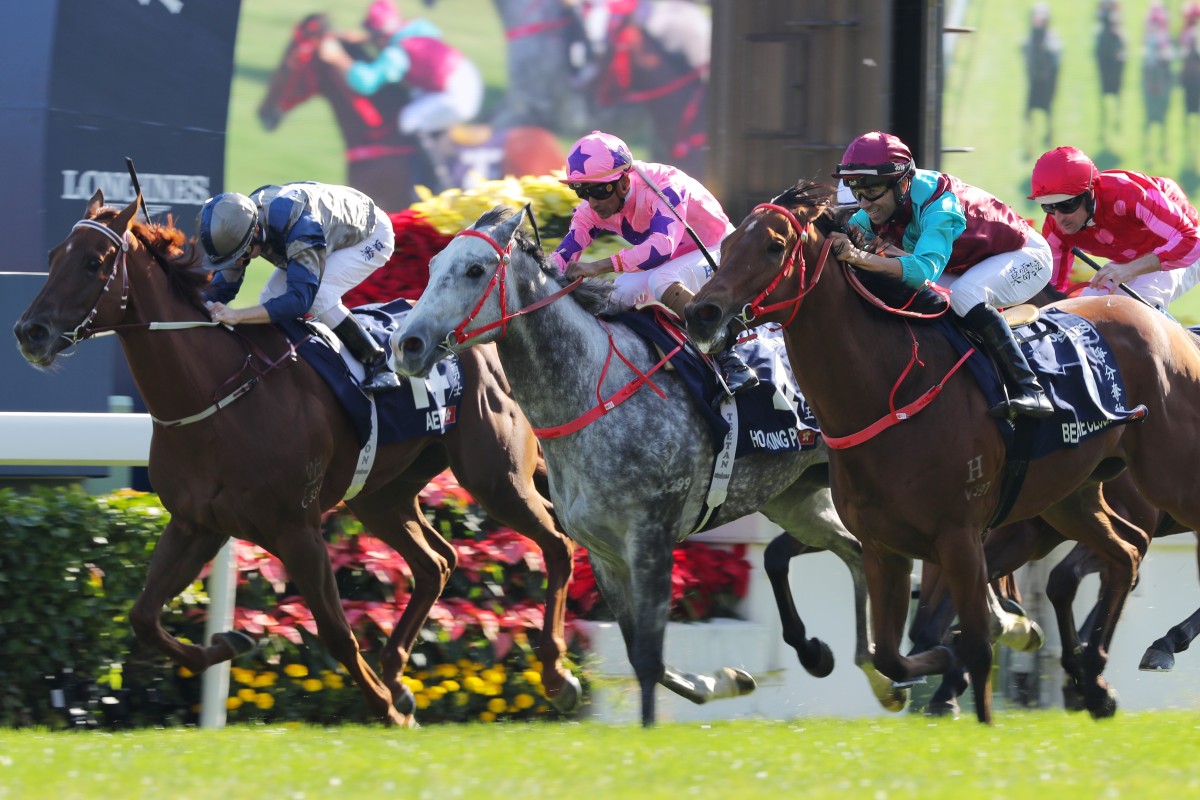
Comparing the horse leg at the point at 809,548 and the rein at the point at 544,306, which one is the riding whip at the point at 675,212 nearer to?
the rein at the point at 544,306

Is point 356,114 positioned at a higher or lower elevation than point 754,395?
higher

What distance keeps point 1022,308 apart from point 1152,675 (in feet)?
8.74

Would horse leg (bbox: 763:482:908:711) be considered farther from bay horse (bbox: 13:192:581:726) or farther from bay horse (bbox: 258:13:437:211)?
bay horse (bbox: 258:13:437:211)

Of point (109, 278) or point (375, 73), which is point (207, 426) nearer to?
point (109, 278)

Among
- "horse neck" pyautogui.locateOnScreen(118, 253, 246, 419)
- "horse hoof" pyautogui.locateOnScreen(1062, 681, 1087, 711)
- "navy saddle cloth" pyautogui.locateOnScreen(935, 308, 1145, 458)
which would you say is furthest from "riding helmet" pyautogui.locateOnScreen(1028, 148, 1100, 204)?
"horse neck" pyautogui.locateOnScreen(118, 253, 246, 419)

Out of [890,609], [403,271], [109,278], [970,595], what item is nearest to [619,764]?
[970,595]

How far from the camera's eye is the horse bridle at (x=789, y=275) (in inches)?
224

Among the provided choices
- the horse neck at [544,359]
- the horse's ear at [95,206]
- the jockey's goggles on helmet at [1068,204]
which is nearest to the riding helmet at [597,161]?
the horse neck at [544,359]

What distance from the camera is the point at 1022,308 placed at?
654 cm

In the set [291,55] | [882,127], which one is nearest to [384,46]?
[291,55]

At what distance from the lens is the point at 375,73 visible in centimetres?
1916

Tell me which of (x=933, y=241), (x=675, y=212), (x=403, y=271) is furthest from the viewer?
(x=403, y=271)

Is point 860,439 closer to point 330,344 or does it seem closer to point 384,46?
point 330,344

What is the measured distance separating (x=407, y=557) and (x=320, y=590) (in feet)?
2.49
